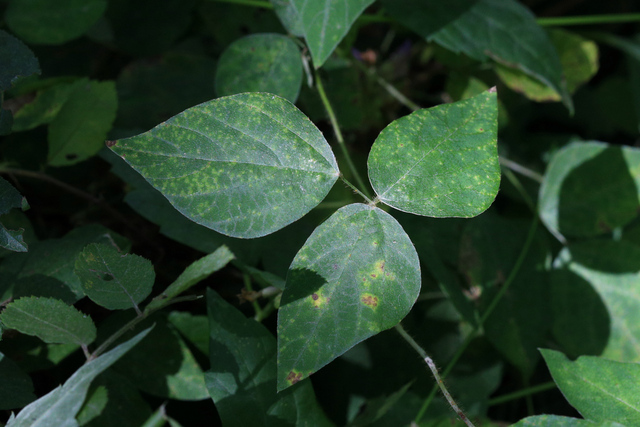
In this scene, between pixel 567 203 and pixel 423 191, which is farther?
pixel 567 203

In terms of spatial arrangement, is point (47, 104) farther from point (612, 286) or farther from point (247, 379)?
point (612, 286)

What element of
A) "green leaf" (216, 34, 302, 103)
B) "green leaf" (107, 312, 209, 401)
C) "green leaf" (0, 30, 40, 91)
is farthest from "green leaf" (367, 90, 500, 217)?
"green leaf" (0, 30, 40, 91)

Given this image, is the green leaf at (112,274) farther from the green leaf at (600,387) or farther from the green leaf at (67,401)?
the green leaf at (600,387)

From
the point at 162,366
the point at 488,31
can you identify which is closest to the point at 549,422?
the point at 162,366

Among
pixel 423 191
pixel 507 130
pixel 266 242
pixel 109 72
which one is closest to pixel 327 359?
pixel 423 191

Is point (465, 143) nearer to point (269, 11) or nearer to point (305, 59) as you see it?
point (305, 59)
